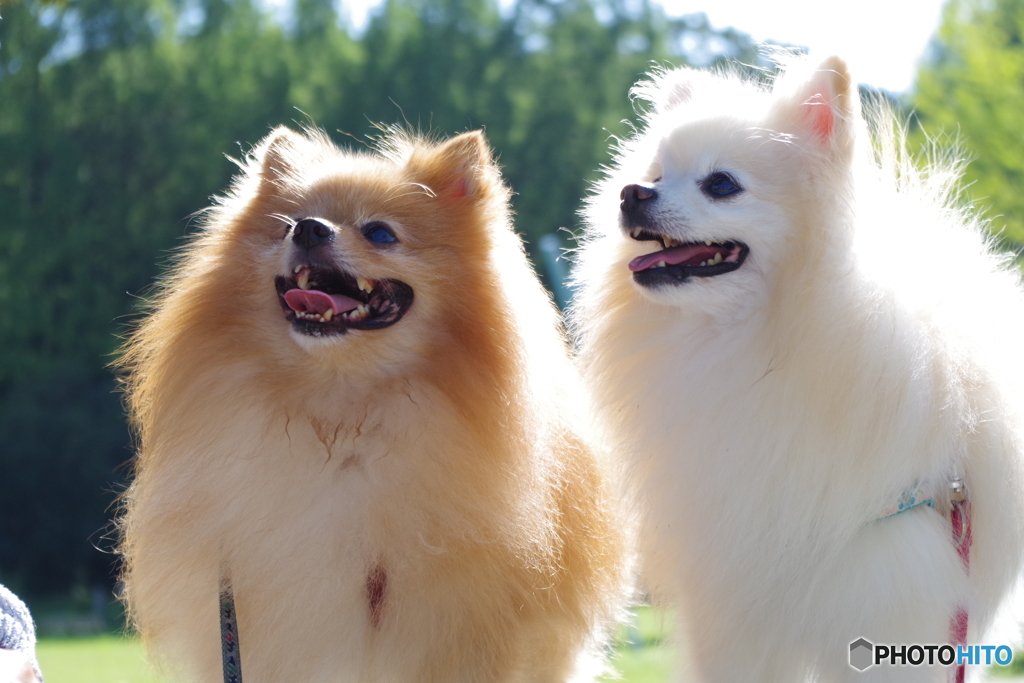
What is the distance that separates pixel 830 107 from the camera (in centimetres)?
286

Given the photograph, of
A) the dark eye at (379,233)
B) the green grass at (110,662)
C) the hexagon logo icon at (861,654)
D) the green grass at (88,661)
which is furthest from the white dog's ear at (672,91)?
the green grass at (88,661)

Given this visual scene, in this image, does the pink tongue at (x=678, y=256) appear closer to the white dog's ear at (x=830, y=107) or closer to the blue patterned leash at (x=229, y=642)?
the white dog's ear at (x=830, y=107)

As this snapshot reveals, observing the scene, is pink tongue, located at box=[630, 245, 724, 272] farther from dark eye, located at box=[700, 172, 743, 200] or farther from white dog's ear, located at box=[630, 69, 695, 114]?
white dog's ear, located at box=[630, 69, 695, 114]

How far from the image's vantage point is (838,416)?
2779 mm

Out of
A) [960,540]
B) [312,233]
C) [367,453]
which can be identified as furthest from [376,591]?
[960,540]

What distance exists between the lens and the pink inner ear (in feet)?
9.42

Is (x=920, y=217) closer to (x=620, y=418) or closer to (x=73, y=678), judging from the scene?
(x=620, y=418)

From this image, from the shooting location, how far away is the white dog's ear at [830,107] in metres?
2.83

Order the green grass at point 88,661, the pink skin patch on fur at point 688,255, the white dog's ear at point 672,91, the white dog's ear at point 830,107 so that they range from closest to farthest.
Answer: the white dog's ear at point 830,107
the pink skin patch on fur at point 688,255
the white dog's ear at point 672,91
the green grass at point 88,661

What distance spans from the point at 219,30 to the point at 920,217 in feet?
97.5

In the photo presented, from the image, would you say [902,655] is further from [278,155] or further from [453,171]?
[278,155]

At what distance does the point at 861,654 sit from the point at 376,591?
150 cm

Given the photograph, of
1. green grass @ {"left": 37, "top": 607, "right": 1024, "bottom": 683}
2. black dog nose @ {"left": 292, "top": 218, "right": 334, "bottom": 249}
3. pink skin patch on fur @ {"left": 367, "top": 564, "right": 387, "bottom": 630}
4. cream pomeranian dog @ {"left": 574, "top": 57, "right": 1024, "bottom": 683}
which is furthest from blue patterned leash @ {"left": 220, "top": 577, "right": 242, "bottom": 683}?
green grass @ {"left": 37, "top": 607, "right": 1024, "bottom": 683}

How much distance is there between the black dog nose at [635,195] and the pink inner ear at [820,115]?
1.72 feet
